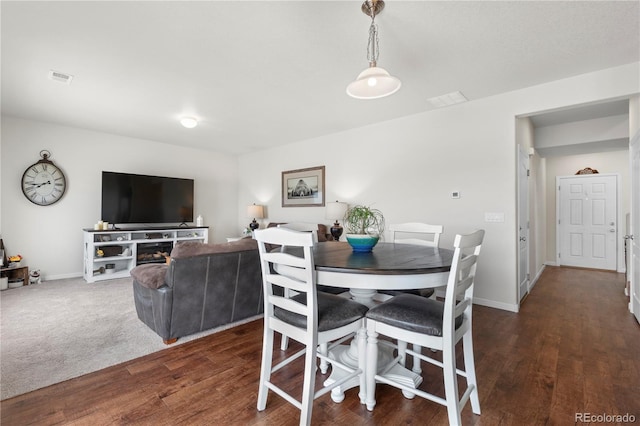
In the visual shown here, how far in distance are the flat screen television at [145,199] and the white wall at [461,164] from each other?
10.1 feet

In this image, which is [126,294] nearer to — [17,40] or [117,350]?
[117,350]

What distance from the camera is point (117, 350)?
232 centimetres

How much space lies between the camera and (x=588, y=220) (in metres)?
5.80

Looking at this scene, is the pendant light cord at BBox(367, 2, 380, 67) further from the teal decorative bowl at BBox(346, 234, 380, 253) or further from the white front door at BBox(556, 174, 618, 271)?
the white front door at BBox(556, 174, 618, 271)

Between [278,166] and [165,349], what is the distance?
170 inches

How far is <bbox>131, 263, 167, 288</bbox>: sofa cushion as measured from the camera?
242 centimetres

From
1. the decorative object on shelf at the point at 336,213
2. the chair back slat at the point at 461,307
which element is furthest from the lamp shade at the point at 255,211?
the chair back slat at the point at 461,307

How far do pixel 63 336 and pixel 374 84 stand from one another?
11.0ft

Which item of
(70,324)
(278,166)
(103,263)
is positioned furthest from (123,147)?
(70,324)

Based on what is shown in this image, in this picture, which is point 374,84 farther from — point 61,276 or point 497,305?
point 61,276

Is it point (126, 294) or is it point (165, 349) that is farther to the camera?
point (126, 294)

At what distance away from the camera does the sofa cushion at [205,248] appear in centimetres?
236

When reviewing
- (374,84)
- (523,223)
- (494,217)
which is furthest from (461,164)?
(374,84)

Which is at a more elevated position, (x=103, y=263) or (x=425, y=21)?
(x=425, y=21)
